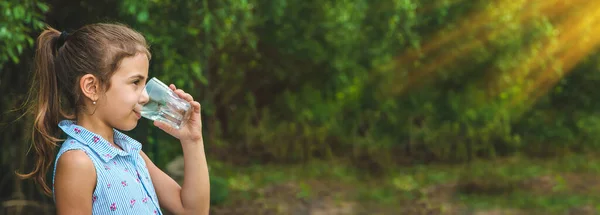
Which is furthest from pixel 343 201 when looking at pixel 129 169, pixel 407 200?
pixel 129 169

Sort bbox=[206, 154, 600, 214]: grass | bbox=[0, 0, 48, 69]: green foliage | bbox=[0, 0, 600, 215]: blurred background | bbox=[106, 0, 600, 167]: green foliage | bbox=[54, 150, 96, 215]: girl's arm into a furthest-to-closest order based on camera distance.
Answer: bbox=[106, 0, 600, 167]: green foliage, bbox=[0, 0, 600, 215]: blurred background, bbox=[206, 154, 600, 214]: grass, bbox=[0, 0, 48, 69]: green foliage, bbox=[54, 150, 96, 215]: girl's arm

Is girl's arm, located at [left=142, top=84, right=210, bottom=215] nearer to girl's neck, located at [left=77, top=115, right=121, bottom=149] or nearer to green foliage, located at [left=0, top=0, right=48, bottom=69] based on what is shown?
girl's neck, located at [left=77, top=115, right=121, bottom=149]

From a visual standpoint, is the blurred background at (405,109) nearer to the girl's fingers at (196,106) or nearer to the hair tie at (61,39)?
the girl's fingers at (196,106)

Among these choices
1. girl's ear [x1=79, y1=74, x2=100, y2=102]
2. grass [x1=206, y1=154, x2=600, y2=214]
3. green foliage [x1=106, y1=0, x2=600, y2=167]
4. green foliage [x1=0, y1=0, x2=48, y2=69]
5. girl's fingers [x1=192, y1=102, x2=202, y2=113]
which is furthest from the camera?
green foliage [x1=106, y1=0, x2=600, y2=167]

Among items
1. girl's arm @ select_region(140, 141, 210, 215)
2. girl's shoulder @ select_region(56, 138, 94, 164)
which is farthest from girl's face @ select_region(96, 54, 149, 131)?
girl's arm @ select_region(140, 141, 210, 215)

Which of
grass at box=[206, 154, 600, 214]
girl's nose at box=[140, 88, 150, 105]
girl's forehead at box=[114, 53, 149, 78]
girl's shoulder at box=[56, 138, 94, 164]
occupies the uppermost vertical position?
girl's forehead at box=[114, 53, 149, 78]

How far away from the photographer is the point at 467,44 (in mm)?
8289

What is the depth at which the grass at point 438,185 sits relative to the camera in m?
6.85

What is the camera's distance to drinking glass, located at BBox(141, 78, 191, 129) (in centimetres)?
205

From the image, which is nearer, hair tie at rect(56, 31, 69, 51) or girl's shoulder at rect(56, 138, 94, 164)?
girl's shoulder at rect(56, 138, 94, 164)

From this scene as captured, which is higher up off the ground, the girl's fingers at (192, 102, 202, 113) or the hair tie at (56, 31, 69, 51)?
the hair tie at (56, 31, 69, 51)

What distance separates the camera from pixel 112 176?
6.48 feet

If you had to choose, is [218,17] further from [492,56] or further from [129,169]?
[492,56]

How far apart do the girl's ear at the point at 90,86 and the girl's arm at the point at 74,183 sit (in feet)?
0.55
